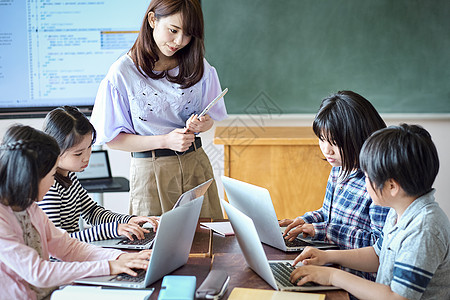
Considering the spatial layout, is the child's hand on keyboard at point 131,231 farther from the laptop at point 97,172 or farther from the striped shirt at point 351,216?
the laptop at point 97,172

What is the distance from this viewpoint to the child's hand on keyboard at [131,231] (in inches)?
63.8

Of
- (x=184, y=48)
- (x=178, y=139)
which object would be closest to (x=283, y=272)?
(x=178, y=139)

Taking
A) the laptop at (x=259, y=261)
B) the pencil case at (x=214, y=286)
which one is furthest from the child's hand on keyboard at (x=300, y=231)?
the pencil case at (x=214, y=286)

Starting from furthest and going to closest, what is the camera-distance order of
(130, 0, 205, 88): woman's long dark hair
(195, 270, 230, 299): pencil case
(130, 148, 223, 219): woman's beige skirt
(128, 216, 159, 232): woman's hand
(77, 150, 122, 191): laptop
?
(77, 150, 122, 191): laptop → (130, 148, 223, 219): woman's beige skirt → (130, 0, 205, 88): woman's long dark hair → (128, 216, 159, 232): woman's hand → (195, 270, 230, 299): pencil case

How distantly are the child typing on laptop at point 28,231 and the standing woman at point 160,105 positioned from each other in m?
0.68

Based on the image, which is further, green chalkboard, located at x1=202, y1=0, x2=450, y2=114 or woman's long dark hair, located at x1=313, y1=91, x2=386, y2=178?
green chalkboard, located at x1=202, y1=0, x2=450, y2=114

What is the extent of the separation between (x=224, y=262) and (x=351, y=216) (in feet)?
1.50

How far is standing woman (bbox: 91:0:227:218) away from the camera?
193cm

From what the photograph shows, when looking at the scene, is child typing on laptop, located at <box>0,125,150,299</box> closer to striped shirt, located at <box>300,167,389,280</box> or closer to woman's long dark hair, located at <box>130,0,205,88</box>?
striped shirt, located at <box>300,167,389,280</box>

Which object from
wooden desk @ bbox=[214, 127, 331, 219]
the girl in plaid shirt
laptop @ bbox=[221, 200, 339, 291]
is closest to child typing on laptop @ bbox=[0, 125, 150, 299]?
laptop @ bbox=[221, 200, 339, 291]

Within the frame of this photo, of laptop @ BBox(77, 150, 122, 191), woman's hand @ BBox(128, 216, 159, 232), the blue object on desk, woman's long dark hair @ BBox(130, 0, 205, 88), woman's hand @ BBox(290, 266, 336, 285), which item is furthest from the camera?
laptop @ BBox(77, 150, 122, 191)

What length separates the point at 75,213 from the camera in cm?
181

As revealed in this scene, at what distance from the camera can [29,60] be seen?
2.84 m

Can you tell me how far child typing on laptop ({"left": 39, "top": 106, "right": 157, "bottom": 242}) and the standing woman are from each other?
248 mm
